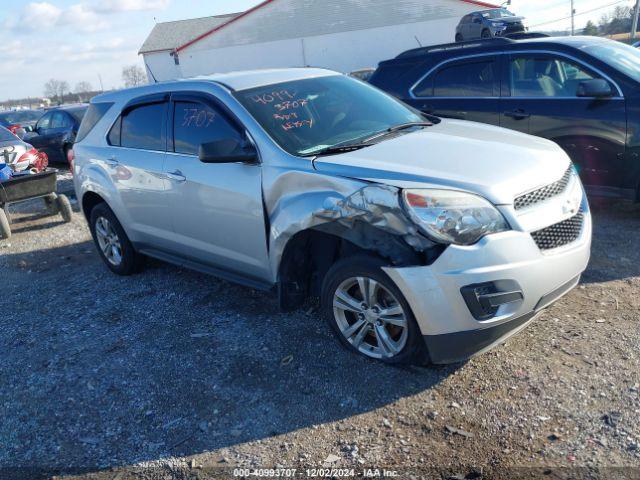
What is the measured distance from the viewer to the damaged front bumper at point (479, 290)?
118 inches

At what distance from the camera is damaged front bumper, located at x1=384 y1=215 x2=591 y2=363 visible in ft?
9.84

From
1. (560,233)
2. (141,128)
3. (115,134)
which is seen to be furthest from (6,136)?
(560,233)

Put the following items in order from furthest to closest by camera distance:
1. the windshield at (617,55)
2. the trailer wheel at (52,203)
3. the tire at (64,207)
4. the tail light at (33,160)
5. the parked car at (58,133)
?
the parked car at (58,133) < the tail light at (33,160) < the trailer wheel at (52,203) < the tire at (64,207) < the windshield at (617,55)

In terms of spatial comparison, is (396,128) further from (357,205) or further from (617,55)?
(617,55)

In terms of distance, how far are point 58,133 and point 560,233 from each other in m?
13.4

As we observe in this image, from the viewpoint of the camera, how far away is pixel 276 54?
3884 cm

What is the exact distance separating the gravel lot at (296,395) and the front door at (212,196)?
1.77 ft

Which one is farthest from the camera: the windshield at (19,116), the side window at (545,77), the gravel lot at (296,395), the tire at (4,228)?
the windshield at (19,116)

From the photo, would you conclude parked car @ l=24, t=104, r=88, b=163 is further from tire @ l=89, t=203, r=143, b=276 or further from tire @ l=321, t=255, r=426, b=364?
tire @ l=321, t=255, r=426, b=364

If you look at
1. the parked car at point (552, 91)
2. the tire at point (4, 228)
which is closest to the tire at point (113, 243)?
the tire at point (4, 228)

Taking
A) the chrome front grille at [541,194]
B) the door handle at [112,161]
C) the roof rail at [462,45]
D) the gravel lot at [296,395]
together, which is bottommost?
the gravel lot at [296,395]

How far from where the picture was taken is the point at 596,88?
5.55 m

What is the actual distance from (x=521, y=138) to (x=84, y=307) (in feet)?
13.0

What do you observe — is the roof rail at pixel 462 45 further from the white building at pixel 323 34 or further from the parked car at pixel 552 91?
the white building at pixel 323 34
